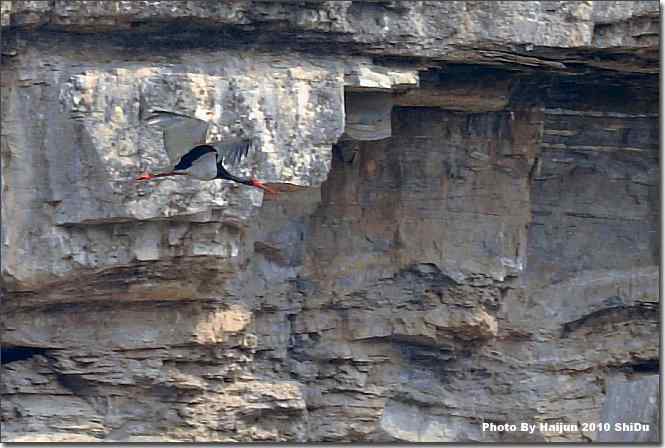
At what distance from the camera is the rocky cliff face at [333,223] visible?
8.23 metres

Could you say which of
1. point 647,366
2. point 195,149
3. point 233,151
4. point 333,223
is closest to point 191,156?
point 195,149

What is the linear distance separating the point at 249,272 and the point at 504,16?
6.06 feet

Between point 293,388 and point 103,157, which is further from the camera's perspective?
point 293,388

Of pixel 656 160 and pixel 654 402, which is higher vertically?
pixel 656 160

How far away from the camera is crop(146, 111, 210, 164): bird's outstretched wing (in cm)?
815

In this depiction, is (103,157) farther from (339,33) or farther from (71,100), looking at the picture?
(339,33)

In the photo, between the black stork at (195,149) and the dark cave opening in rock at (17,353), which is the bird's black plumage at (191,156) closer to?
the black stork at (195,149)

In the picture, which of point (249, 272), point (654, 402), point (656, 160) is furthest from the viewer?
point (656, 160)

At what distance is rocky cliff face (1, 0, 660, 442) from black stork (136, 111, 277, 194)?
5cm

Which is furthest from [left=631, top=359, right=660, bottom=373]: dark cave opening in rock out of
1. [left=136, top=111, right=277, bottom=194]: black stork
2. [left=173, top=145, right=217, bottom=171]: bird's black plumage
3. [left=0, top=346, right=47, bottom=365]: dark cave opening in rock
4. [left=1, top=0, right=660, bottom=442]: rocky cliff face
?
[left=0, top=346, right=47, bottom=365]: dark cave opening in rock

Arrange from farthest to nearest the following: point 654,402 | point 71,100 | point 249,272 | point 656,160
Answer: point 656,160, point 249,272, point 654,402, point 71,100

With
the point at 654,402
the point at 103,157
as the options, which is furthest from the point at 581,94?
the point at 103,157

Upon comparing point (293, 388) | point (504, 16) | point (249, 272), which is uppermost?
point (504, 16)

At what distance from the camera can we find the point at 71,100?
8.07 m
